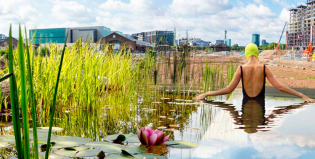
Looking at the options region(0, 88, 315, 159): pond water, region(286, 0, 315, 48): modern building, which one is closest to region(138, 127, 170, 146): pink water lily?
region(0, 88, 315, 159): pond water

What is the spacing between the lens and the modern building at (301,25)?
65.7m

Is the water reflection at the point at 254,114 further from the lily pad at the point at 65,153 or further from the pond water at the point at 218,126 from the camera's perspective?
the lily pad at the point at 65,153

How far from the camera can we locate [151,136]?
133 cm

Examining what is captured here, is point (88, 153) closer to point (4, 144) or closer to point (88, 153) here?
point (88, 153)

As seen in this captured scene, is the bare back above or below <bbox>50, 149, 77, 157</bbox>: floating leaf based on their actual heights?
above

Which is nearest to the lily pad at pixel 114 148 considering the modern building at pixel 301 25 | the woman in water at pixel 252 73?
the woman in water at pixel 252 73

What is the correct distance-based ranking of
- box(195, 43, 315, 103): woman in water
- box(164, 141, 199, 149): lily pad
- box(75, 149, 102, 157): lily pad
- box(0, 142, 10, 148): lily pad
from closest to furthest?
box(75, 149, 102, 157): lily pad < box(0, 142, 10, 148): lily pad < box(164, 141, 199, 149): lily pad < box(195, 43, 315, 103): woman in water

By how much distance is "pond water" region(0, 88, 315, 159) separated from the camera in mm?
1369

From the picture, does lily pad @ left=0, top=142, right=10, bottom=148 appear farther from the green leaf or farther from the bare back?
the bare back

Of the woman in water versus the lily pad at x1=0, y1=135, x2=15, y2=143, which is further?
the woman in water

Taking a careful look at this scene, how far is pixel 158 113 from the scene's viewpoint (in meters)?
2.32

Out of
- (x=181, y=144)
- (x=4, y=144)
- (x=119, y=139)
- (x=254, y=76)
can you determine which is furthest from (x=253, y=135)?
(x=4, y=144)

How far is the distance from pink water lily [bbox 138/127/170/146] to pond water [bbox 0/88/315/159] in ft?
0.18

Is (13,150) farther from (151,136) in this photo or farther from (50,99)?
(50,99)
